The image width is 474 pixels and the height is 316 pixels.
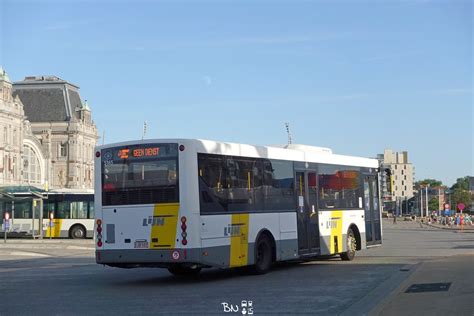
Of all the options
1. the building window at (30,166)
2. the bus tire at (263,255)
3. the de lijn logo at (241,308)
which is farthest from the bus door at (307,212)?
the building window at (30,166)

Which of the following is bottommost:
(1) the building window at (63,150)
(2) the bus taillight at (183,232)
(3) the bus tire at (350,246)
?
(3) the bus tire at (350,246)

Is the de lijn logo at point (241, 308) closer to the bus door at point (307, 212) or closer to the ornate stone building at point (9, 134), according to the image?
the bus door at point (307, 212)

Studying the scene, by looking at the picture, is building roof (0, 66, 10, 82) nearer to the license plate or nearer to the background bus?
the background bus

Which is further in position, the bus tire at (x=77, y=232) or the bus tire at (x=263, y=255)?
the bus tire at (x=77, y=232)

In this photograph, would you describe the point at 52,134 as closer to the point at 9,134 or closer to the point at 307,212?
the point at 9,134

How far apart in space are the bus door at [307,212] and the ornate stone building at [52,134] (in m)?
100

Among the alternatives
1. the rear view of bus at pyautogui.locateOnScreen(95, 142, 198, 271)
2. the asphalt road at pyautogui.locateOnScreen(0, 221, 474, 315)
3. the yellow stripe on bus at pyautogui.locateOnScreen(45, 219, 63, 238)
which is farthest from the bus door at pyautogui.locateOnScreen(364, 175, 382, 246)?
the yellow stripe on bus at pyautogui.locateOnScreen(45, 219, 63, 238)

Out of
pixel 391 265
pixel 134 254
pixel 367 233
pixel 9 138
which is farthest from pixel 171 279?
pixel 9 138

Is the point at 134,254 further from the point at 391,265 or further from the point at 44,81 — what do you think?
the point at 44,81

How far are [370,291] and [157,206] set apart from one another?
4877mm

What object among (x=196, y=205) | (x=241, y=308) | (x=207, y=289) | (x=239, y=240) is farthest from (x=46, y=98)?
(x=241, y=308)

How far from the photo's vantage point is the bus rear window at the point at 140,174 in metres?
16.4

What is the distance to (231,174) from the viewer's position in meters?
17.5

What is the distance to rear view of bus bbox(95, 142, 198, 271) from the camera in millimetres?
16203
